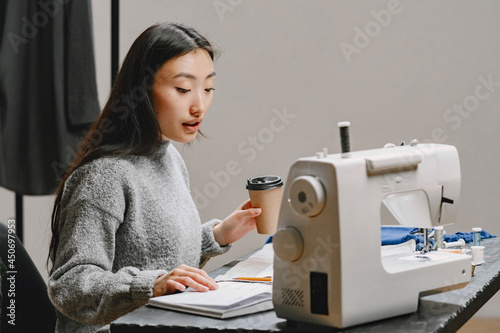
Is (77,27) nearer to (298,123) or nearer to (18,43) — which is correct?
(18,43)

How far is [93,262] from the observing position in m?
1.47

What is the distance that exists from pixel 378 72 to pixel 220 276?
212 centimetres

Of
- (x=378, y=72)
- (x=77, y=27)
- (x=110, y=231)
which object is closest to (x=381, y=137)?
(x=378, y=72)

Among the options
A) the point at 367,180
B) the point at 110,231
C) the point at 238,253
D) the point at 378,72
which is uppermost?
the point at 378,72

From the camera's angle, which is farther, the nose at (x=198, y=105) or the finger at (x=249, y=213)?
the finger at (x=249, y=213)

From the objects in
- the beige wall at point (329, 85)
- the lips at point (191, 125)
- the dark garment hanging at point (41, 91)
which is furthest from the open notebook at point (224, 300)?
the beige wall at point (329, 85)

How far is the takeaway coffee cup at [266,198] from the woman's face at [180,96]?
8.7 inches

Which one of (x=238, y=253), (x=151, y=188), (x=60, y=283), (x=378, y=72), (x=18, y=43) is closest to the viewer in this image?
(x=60, y=283)

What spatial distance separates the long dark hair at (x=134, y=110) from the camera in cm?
168

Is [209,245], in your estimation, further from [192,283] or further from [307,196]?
[307,196]

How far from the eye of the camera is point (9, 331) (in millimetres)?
1715

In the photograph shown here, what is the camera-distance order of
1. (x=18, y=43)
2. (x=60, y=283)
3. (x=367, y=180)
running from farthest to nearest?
(x=18, y=43) < (x=60, y=283) < (x=367, y=180)

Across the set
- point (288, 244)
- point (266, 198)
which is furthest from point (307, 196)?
point (266, 198)

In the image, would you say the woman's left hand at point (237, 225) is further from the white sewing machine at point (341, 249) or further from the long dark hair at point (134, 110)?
the white sewing machine at point (341, 249)
